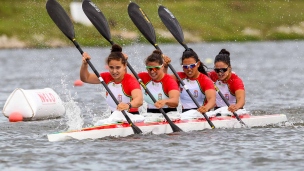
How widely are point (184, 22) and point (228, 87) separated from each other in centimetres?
6253

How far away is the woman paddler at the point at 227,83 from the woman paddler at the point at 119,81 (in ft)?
7.38

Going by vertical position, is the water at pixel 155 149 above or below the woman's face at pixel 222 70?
below

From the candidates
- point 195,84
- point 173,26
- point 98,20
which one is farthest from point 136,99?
point 173,26

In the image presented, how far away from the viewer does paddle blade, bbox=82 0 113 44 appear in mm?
15164

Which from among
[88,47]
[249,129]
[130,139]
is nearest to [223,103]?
[249,129]

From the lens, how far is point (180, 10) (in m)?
82.1

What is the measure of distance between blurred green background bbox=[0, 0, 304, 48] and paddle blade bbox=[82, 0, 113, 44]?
48.6 meters

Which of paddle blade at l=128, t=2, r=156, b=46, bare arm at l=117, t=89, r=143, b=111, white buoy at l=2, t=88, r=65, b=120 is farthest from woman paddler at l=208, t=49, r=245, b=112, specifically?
white buoy at l=2, t=88, r=65, b=120

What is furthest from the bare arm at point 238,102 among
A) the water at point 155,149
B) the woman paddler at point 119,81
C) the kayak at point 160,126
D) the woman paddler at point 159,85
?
the woman paddler at point 119,81

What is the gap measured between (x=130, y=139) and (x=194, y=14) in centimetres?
6882

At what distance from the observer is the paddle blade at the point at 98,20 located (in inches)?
597

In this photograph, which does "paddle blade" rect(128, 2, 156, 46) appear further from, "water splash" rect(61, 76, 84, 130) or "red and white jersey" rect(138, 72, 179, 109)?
"water splash" rect(61, 76, 84, 130)

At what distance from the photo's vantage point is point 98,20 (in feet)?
50.1

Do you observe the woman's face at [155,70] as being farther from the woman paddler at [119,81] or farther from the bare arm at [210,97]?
the bare arm at [210,97]
